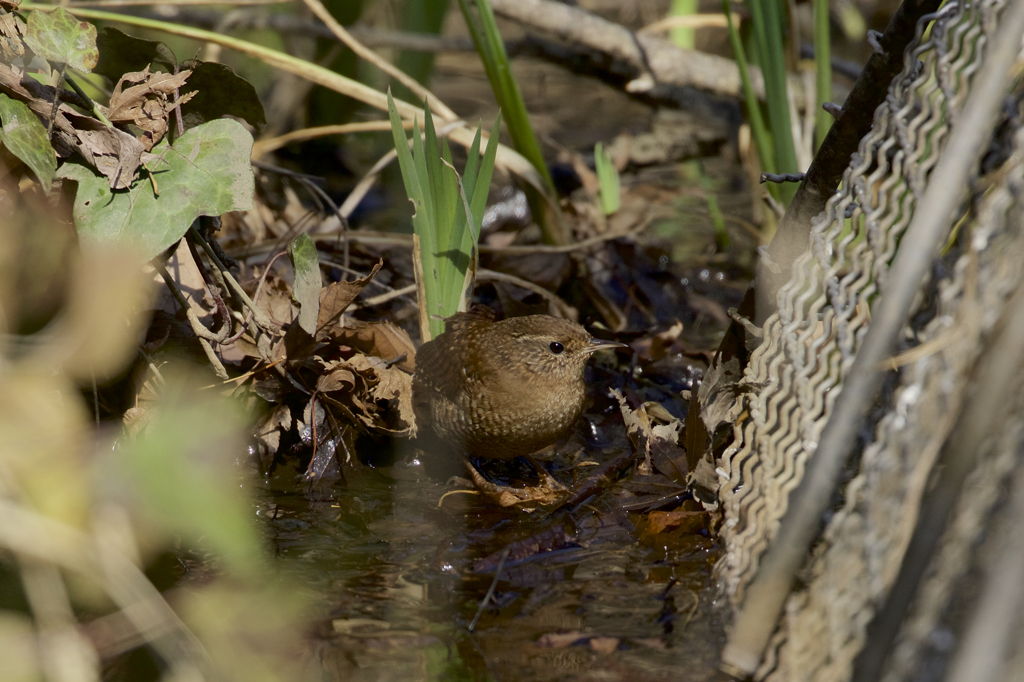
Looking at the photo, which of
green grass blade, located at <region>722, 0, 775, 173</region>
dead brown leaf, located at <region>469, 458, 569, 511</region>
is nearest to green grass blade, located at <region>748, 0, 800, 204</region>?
green grass blade, located at <region>722, 0, 775, 173</region>

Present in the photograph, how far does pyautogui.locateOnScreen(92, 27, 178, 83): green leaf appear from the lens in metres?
3.19

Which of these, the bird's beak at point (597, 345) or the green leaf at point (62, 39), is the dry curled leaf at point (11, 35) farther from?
the bird's beak at point (597, 345)

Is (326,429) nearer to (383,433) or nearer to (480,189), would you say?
(383,433)

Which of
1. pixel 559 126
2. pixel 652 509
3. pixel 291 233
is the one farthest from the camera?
pixel 559 126

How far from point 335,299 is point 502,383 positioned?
2.46 feet

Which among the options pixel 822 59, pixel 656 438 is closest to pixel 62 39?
pixel 656 438

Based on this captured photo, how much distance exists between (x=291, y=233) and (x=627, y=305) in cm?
185

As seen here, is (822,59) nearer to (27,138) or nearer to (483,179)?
(483,179)

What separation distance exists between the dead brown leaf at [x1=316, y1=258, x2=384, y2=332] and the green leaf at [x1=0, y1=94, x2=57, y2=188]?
102 centimetres

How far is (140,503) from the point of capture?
3.42 feet

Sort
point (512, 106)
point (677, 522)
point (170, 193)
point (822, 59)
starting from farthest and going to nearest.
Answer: point (822, 59), point (512, 106), point (677, 522), point (170, 193)

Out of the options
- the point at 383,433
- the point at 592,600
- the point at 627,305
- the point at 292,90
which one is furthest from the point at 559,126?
the point at 592,600

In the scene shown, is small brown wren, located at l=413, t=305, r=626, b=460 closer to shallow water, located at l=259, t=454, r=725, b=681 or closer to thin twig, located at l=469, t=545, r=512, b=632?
shallow water, located at l=259, t=454, r=725, b=681

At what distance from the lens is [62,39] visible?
280cm
